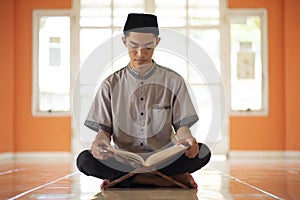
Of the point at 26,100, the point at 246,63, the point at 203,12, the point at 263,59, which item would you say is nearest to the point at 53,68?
the point at 26,100

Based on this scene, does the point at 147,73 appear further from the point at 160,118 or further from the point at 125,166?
the point at 125,166

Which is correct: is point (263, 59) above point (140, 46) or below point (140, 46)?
above

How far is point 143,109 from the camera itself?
258 cm

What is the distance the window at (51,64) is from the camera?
7250 millimetres

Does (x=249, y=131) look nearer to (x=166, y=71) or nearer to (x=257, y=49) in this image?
(x=257, y=49)

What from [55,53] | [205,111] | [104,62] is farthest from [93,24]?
[104,62]

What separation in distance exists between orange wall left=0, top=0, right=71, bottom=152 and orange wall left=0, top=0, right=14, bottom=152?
0.05 meters

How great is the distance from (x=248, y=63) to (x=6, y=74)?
2956 millimetres

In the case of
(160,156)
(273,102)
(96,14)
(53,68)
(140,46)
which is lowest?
(160,156)

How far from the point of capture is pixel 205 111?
400cm

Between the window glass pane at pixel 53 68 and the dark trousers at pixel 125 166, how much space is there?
183 inches

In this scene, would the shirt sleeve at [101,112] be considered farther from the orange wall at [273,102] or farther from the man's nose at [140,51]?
the orange wall at [273,102]

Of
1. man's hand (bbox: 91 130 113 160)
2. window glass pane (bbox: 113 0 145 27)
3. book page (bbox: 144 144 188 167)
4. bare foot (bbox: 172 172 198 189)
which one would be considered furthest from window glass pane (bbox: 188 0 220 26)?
book page (bbox: 144 144 188 167)

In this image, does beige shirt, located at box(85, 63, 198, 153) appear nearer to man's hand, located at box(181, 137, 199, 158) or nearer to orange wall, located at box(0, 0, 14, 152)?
man's hand, located at box(181, 137, 199, 158)
